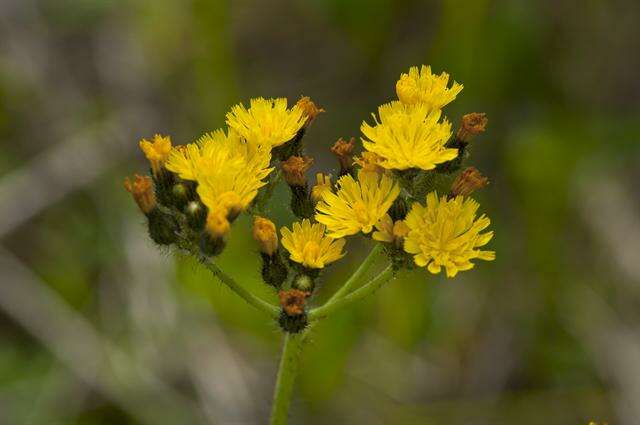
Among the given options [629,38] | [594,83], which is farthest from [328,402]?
[629,38]

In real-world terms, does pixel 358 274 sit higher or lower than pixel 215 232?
lower

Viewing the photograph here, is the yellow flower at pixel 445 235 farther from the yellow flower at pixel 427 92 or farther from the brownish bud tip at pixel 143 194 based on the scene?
the brownish bud tip at pixel 143 194

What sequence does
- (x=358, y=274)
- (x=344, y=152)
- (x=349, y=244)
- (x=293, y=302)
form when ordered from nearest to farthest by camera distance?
(x=293, y=302), (x=358, y=274), (x=344, y=152), (x=349, y=244)

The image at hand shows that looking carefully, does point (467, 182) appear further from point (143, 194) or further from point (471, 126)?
point (143, 194)

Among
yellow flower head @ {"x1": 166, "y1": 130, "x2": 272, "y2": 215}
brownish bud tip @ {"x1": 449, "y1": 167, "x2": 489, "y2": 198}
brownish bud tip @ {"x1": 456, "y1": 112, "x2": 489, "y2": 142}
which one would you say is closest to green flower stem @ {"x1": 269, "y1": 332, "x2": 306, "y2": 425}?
yellow flower head @ {"x1": 166, "y1": 130, "x2": 272, "y2": 215}

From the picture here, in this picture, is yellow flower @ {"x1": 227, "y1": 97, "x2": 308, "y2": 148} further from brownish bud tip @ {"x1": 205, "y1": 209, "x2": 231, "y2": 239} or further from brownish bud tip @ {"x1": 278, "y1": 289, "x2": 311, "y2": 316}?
brownish bud tip @ {"x1": 278, "y1": 289, "x2": 311, "y2": 316}

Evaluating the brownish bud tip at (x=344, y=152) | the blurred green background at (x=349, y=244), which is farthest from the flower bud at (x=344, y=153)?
the blurred green background at (x=349, y=244)

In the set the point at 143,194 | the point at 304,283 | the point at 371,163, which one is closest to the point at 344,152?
the point at 371,163
